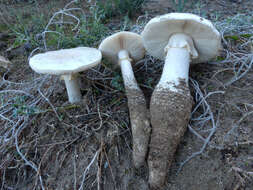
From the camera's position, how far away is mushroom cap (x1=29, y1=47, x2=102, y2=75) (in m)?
1.56

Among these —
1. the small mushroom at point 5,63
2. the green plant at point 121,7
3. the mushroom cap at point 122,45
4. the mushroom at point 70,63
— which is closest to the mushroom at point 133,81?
the mushroom cap at point 122,45

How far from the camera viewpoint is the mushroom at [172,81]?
1428 millimetres

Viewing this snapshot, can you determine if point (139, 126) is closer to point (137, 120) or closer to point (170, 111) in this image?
point (137, 120)

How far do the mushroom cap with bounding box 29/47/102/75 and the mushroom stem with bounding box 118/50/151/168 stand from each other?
0.39 metres

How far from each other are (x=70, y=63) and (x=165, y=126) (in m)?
0.93

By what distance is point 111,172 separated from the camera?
154 cm

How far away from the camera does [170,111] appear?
1.49 meters

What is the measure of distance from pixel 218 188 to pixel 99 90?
55.7 inches

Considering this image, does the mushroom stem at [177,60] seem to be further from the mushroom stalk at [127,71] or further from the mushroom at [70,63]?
the mushroom at [70,63]

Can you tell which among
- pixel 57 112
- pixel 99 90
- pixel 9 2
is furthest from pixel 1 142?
pixel 9 2

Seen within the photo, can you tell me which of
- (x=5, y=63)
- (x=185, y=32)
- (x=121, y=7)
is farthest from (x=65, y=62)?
(x=121, y=7)

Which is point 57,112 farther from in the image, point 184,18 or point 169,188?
point 184,18

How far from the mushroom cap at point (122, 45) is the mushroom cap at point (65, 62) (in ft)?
0.61

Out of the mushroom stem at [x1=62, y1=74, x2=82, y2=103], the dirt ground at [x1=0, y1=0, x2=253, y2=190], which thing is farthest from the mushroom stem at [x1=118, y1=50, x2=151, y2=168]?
the mushroom stem at [x1=62, y1=74, x2=82, y2=103]
